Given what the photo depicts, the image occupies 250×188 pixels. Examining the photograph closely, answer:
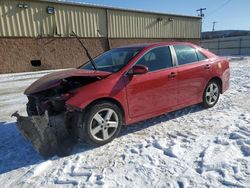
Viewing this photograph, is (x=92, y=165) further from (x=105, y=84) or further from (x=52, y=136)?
(x=105, y=84)

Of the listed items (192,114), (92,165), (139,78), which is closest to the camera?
(92,165)

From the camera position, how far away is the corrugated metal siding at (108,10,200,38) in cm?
1955

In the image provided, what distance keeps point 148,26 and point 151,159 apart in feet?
65.3

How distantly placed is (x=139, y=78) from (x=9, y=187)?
251 cm

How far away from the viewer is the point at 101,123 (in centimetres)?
379

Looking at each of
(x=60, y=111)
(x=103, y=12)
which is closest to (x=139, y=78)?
(x=60, y=111)

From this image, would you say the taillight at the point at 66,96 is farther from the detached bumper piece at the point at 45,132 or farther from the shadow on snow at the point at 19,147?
the shadow on snow at the point at 19,147

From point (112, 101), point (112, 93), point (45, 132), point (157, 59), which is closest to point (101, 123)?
point (112, 101)

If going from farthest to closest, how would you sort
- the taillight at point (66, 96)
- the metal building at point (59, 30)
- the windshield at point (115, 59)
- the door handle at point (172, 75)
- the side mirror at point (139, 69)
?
the metal building at point (59, 30) < the door handle at point (172, 75) < the windshield at point (115, 59) < the side mirror at point (139, 69) < the taillight at point (66, 96)

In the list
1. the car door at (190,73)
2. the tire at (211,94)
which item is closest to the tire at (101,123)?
the car door at (190,73)

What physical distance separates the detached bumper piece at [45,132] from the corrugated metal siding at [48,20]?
43.9 feet

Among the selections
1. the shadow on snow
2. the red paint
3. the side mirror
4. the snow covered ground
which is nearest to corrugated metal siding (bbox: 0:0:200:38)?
the shadow on snow

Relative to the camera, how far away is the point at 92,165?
326cm

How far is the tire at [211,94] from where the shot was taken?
5.43 m
